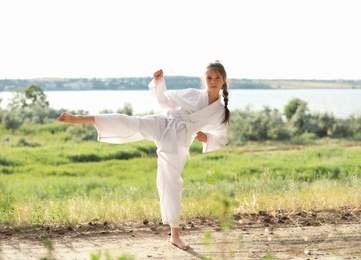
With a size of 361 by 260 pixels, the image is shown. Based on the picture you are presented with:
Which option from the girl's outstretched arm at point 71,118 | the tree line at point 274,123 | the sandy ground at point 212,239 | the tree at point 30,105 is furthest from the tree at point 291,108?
the girl's outstretched arm at point 71,118

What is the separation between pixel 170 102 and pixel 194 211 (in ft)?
4.36

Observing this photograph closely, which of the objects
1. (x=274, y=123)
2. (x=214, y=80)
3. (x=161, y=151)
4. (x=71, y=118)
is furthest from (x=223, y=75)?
(x=274, y=123)

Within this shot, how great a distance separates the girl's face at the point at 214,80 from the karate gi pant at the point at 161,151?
41 cm

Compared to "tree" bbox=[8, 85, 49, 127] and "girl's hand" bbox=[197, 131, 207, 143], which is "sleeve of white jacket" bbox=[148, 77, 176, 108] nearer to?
"girl's hand" bbox=[197, 131, 207, 143]

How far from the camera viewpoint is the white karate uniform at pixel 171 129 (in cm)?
479

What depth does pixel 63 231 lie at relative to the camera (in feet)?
17.4

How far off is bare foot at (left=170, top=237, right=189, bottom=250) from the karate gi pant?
108 millimetres

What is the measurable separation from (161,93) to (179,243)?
1174 millimetres

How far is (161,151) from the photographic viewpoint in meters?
4.84

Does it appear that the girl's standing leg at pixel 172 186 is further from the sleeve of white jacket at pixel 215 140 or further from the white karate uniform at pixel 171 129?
the sleeve of white jacket at pixel 215 140

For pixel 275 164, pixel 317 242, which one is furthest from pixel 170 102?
pixel 275 164

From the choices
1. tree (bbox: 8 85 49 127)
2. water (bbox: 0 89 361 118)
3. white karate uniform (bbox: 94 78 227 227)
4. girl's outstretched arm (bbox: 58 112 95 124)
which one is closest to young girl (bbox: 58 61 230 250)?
white karate uniform (bbox: 94 78 227 227)

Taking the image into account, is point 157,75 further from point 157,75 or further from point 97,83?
point 97,83

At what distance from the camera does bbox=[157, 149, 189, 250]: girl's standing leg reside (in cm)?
486
